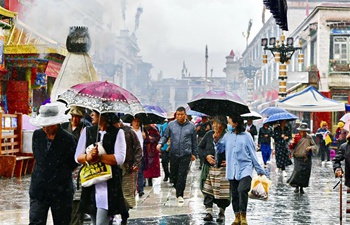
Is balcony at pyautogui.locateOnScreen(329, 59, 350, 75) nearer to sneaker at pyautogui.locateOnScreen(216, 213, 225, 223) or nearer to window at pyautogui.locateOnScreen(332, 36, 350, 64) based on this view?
window at pyautogui.locateOnScreen(332, 36, 350, 64)

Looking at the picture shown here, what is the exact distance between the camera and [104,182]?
5.97m

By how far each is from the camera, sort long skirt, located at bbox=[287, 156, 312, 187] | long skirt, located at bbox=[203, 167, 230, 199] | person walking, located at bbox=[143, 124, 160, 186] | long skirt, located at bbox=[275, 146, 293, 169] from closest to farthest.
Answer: long skirt, located at bbox=[203, 167, 230, 199]
long skirt, located at bbox=[287, 156, 312, 187]
person walking, located at bbox=[143, 124, 160, 186]
long skirt, located at bbox=[275, 146, 293, 169]

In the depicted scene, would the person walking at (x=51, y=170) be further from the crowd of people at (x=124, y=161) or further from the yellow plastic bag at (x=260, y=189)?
the yellow plastic bag at (x=260, y=189)

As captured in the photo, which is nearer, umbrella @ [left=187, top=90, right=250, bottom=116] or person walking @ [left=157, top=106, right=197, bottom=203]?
umbrella @ [left=187, top=90, right=250, bottom=116]

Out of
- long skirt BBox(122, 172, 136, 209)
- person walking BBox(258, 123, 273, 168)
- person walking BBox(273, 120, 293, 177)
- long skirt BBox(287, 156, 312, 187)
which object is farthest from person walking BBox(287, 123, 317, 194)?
long skirt BBox(122, 172, 136, 209)

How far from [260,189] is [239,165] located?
45 cm

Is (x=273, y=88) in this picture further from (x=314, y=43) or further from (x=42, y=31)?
(x=42, y=31)

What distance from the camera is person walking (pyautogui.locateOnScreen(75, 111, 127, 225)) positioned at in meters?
5.94

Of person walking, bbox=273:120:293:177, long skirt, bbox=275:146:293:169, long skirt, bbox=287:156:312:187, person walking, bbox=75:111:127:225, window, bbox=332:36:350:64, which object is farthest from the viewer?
window, bbox=332:36:350:64

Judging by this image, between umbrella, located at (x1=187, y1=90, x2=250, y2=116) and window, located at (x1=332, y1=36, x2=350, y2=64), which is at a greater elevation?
window, located at (x1=332, y1=36, x2=350, y2=64)

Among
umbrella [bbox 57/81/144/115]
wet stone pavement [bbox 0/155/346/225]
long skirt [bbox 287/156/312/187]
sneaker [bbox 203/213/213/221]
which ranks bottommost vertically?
wet stone pavement [bbox 0/155/346/225]

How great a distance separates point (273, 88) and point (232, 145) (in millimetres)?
42685

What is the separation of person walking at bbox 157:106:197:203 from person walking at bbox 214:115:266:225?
2309 mm

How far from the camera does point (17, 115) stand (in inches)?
638
